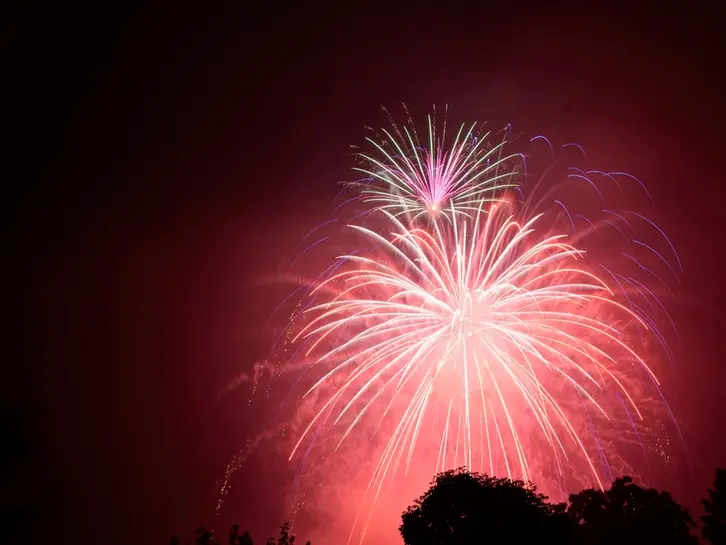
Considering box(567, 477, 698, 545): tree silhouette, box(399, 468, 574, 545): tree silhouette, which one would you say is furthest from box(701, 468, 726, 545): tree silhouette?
box(399, 468, 574, 545): tree silhouette

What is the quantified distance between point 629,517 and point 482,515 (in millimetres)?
7139

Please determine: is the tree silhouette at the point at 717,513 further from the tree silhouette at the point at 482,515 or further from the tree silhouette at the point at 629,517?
the tree silhouette at the point at 482,515

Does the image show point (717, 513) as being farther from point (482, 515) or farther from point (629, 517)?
point (482, 515)

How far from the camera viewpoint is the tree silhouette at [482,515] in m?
24.5

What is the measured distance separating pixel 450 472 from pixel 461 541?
3821 millimetres

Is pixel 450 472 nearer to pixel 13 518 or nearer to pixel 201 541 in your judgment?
pixel 201 541

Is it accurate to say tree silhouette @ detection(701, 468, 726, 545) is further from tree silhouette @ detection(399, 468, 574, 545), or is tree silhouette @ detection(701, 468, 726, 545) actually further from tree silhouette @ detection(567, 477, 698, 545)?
tree silhouette @ detection(399, 468, 574, 545)

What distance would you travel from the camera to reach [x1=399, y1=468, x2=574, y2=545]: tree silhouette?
24500 millimetres

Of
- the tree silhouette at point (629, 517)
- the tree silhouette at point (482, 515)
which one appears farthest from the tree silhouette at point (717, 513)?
the tree silhouette at point (482, 515)

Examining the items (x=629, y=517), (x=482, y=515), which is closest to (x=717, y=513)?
(x=629, y=517)

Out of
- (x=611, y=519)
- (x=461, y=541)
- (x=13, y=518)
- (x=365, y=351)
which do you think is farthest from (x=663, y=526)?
(x=13, y=518)

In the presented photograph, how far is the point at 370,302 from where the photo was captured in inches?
1350

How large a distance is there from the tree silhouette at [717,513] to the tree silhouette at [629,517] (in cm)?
86

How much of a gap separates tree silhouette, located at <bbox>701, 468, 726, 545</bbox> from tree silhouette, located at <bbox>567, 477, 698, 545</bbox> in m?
0.86
